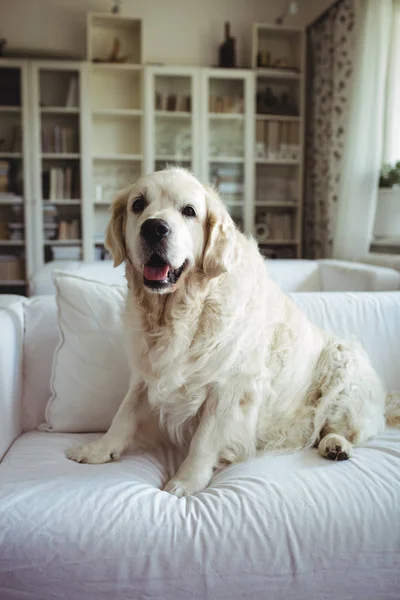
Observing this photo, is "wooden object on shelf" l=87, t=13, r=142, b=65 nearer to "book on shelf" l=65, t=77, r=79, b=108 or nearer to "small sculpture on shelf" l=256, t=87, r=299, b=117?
"book on shelf" l=65, t=77, r=79, b=108

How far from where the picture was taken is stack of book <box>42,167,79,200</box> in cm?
517

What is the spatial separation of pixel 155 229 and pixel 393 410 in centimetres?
107

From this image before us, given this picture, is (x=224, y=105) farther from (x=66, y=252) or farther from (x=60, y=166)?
(x=66, y=252)

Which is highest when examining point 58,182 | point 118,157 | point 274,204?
point 118,157

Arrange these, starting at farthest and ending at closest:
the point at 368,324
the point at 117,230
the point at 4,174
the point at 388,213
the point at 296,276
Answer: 1. the point at 4,174
2. the point at 388,213
3. the point at 296,276
4. the point at 368,324
5. the point at 117,230

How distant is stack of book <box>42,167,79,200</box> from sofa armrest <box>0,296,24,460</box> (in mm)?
3725

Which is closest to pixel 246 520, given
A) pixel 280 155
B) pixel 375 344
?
pixel 375 344

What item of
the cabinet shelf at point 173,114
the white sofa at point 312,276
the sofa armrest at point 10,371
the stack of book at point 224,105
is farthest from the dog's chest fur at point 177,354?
the stack of book at point 224,105

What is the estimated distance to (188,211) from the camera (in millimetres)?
A: 1368

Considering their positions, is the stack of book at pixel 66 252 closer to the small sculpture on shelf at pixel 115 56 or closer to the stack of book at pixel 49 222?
the stack of book at pixel 49 222

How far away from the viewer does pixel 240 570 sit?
3.34 ft

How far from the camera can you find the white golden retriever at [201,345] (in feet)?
4.38

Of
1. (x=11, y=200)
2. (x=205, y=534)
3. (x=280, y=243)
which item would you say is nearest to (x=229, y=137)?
(x=280, y=243)

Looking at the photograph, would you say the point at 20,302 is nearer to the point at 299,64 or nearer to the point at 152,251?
the point at 152,251
